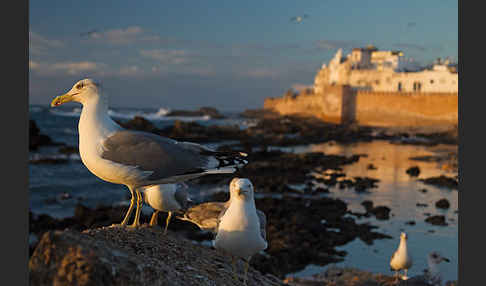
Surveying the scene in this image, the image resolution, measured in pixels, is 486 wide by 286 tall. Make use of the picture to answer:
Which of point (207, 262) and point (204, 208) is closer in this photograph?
point (207, 262)

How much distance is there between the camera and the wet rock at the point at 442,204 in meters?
12.9

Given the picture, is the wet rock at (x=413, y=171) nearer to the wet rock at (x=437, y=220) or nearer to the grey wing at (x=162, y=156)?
the wet rock at (x=437, y=220)

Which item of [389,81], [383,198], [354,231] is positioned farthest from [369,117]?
[354,231]

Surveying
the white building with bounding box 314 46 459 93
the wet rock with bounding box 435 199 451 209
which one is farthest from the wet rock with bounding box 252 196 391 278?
the white building with bounding box 314 46 459 93

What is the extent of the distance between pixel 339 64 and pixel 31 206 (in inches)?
2555

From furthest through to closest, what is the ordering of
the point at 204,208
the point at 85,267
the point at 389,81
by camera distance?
the point at 389,81 < the point at 204,208 < the point at 85,267

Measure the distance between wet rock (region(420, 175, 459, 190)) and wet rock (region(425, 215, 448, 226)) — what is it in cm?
542

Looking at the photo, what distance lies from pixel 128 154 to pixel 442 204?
1204 centimetres

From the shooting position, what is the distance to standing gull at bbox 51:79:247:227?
3135mm

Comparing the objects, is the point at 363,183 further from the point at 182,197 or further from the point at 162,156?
the point at 162,156

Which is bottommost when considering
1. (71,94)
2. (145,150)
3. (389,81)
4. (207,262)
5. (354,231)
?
(354,231)

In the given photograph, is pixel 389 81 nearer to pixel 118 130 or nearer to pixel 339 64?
pixel 339 64

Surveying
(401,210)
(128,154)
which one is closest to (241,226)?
(128,154)

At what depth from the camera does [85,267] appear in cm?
220
